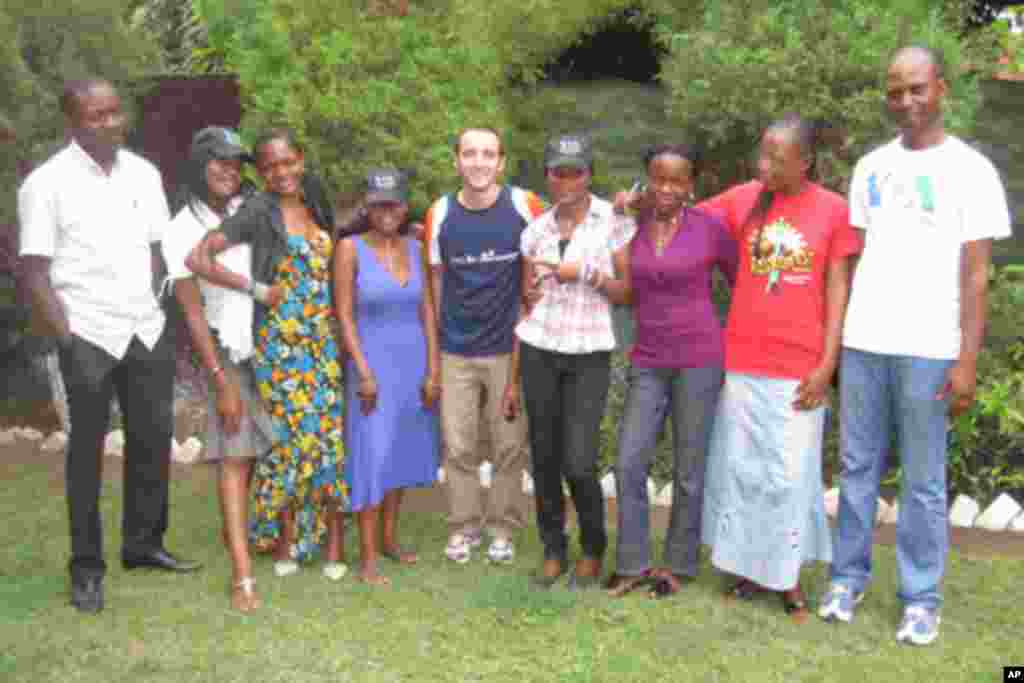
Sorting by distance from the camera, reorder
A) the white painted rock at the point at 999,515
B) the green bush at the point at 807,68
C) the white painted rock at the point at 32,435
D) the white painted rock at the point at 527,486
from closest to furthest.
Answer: the white painted rock at the point at 999,515 → the green bush at the point at 807,68 → the white painted rock at the point at 527,486 → the white painted rock at the point at 32,435

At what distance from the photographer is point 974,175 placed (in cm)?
377

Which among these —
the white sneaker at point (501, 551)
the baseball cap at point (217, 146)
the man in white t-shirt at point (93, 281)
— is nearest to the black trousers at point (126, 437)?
the man in white t-shirt at point (93, 281)

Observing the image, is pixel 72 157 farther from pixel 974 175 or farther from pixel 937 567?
pixel 937 567

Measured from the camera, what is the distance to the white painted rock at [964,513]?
5559mm

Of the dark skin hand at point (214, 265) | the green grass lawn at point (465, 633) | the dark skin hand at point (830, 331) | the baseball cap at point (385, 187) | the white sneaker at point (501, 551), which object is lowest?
the green grass lawn at point (465, 633)

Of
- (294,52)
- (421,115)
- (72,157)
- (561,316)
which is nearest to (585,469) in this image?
(561,316)

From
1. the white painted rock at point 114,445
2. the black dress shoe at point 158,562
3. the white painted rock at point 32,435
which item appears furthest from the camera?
the white painted rock at point 32,435

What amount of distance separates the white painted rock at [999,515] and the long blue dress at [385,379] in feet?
9.56

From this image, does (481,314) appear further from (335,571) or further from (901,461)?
(901,461)

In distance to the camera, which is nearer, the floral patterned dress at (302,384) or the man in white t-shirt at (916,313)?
the man in white t-shirt at (916,313)

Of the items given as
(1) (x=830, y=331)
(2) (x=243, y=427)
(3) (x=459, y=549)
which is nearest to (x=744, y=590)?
(1) (x=830, y=331)

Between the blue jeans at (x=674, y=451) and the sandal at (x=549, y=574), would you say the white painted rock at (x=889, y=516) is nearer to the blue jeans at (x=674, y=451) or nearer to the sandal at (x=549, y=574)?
the blue jeans at (x=674, y=451)

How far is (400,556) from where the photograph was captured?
495 cm

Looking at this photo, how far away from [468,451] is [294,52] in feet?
11.0
